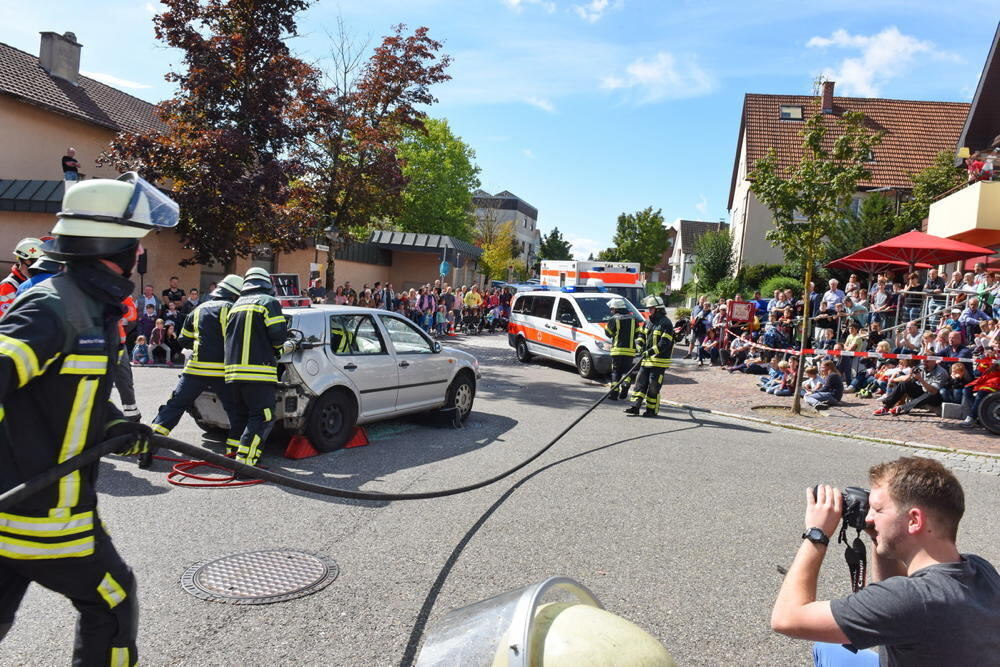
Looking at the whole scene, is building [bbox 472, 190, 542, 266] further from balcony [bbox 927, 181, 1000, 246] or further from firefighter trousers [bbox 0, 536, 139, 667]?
firefighter trousers [bbox 0, 536, 139, 667]

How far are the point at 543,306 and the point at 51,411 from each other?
14307 millimetres

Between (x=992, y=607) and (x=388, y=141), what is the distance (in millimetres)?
17441

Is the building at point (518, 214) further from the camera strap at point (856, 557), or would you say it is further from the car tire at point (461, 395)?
the camera strap at point (856, 557)

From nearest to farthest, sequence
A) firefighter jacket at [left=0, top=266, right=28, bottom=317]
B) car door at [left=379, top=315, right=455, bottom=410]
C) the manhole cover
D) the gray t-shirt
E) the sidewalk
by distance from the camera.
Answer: the gray t-shirt < the manhole cover < firefighter jacket at [left=0, top=266, right=28, bottom=317] < car door at [left=379, top=315, right=455, bottom=410] < the sidewalk

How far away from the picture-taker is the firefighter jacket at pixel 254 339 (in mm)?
6094

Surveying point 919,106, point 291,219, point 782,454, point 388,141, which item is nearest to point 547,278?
point 388,141

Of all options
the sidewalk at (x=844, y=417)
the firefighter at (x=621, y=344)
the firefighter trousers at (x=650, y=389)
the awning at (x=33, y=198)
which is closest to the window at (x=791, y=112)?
the sidewalk at (x=844, y=417)

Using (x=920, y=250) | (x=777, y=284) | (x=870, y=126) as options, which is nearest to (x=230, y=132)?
(x=920, y=250)

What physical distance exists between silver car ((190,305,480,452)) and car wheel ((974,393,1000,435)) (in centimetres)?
798

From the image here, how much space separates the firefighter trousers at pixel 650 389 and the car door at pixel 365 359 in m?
4.27

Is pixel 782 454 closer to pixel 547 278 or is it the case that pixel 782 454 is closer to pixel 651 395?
pixel 651 395

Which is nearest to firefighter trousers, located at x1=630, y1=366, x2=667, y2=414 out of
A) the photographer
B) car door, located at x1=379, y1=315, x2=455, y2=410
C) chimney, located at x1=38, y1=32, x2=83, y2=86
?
car door, located at x1=379, y1=315, x2=455, y2=410

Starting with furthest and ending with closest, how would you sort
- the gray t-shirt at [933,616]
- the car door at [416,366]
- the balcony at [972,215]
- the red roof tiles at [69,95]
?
the red roof tiles at [69,95]
the balcony at [972,215]
the car door at [416,366]
the gray t-shirt at [933,616]

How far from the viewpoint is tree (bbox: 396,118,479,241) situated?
48250 mm
